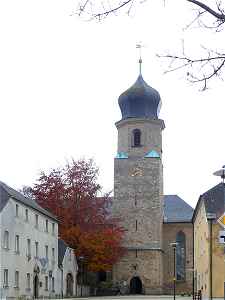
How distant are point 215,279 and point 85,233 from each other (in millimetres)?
22912

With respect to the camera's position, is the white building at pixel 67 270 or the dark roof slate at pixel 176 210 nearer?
the white building at pixel 67 270

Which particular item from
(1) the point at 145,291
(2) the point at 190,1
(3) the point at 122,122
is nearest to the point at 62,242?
(1) the point at 145,291

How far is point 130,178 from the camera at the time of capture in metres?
72.4

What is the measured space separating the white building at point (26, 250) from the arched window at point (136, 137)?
18213 mm

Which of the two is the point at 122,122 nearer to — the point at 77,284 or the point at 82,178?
the point at 82,178

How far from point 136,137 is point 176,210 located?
1228 centimetres

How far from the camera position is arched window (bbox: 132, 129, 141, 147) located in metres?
73.9

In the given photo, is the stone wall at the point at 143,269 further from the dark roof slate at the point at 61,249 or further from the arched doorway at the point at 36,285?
the arched doorway at the point at 36,285

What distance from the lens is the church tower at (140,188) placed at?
68875 millimetres

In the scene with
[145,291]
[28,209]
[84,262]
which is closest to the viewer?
[28,209]

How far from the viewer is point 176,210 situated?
3194 inches

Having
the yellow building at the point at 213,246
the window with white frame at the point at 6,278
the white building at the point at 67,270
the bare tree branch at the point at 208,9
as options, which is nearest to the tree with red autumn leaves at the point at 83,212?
the white building at the point at 67,270

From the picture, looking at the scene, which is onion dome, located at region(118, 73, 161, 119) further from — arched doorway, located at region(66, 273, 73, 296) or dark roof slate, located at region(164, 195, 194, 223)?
arched doorway, located at region(66, 273, 73, 296)

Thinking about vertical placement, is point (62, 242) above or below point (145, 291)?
above
